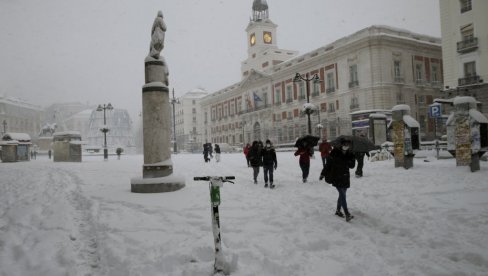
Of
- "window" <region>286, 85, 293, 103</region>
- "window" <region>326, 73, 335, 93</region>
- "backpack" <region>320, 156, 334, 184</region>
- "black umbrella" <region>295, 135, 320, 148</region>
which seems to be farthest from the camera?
"window" <region>286, 85, 293, 103</region>

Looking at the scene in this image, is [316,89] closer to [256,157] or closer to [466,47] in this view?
[466,47]

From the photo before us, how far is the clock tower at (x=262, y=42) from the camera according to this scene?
61.2 meters

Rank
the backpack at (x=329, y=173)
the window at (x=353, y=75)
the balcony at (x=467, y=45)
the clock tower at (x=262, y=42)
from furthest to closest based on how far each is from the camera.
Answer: the clock tower at (x=262, y=42) < the window at (x=353, y=75) < the balcony at (x=467, y=45) < the backpack at (x=329, y=173)

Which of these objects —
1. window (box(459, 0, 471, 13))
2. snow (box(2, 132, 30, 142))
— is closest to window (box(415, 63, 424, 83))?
window (box(459, 0, 471, 13))

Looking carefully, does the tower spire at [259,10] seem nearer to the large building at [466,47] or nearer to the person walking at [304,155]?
the large building at [466,47]

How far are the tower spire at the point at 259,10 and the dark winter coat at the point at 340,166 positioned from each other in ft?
205

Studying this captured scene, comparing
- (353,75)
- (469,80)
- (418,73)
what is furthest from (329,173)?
(418,73)

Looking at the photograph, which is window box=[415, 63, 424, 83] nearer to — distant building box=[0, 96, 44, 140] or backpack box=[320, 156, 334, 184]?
backpack box=[320, 156, 334, 184]

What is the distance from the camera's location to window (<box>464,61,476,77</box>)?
95.0ft

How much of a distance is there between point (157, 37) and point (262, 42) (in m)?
54.7

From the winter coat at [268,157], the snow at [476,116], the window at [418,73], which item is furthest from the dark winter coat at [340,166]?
the window at [418,73]

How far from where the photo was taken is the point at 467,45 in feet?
93.9

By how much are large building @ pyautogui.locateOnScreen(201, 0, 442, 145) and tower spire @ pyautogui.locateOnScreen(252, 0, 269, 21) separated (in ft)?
33.1

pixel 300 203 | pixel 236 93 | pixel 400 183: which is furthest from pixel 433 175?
pixel 236 93
